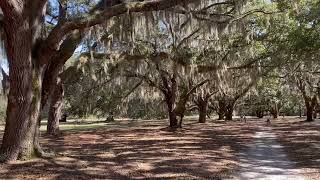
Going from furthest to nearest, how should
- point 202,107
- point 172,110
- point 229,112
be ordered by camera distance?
point 229,112 < point 202,107 < point 172,110

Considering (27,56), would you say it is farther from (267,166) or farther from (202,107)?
(202,107)

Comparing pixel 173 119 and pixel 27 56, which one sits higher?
pixel 27 56

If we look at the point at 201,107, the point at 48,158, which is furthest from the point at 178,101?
the point at 48,158

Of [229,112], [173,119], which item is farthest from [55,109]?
[229,112]

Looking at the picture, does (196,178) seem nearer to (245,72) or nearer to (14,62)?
(14,62)

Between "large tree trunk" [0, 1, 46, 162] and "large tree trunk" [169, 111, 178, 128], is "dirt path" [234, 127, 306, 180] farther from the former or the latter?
"large tree trunk" [169, 111, 178, 128]

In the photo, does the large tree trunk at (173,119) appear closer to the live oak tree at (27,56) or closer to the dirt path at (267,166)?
the dirt path at (267,166)

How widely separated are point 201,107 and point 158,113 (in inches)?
610

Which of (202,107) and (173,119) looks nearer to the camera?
(173,119)

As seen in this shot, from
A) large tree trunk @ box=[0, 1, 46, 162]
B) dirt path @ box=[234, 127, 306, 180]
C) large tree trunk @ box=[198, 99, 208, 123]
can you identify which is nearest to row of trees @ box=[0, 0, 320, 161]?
large tree trunk @ box=[0, 1, 46, 162]

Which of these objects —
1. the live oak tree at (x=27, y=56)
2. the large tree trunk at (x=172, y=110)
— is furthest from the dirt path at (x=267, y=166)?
the large tree trunk at (x=172, y=110)

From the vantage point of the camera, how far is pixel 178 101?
88.0 ft

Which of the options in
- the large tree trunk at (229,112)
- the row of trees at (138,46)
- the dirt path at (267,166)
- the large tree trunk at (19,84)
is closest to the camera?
the dirt path at (267,166)

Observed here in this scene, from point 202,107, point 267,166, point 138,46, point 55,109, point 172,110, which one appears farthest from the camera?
point 202,107
